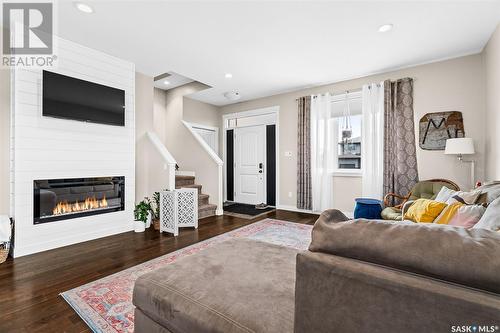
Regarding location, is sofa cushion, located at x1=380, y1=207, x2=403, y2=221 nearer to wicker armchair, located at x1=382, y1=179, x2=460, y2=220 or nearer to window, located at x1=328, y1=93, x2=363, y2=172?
wicker armchair, located at x1=382, y1=179, x2=460, y2=220

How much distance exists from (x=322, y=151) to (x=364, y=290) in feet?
14.3

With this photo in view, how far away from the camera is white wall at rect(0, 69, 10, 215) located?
2838mm

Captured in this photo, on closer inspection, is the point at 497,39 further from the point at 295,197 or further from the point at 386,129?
the point at 295,197

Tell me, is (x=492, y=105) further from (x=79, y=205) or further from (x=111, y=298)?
(x=79, y=205)

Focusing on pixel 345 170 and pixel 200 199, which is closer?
pixel 345 170

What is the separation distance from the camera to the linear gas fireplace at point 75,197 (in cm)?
293

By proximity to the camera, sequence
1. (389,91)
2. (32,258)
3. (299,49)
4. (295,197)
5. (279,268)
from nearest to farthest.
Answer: (279,268) < (32,258) < (299,49) < (389,91) < (295,197)

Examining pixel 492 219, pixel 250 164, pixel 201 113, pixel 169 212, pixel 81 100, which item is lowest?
pixel 169 212

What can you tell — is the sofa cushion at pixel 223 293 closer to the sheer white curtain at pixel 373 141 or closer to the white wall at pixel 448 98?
the sheer white curtain at pixel 373 141

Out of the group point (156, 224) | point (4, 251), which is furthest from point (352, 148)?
point (4, 251)

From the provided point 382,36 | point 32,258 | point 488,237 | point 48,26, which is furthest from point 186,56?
point 488,237

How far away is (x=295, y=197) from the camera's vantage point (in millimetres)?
5316

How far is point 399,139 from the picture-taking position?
397 centimetres

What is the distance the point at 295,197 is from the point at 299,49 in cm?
310
